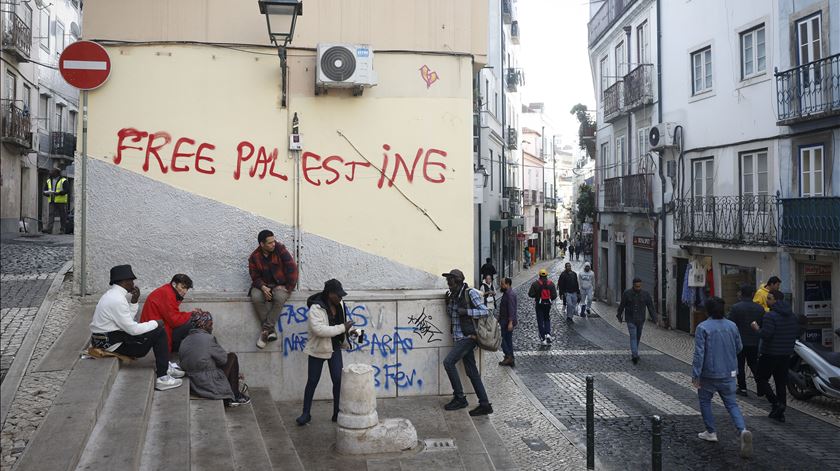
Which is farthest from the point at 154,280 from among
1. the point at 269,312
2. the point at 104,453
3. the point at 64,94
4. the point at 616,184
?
the point at 64,94

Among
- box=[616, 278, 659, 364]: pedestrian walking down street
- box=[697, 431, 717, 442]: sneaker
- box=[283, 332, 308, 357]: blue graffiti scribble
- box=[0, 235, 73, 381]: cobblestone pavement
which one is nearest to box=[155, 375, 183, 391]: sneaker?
box=[0, 235, 73, 381]: cobblestone pavement

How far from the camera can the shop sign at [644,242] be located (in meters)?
21.9

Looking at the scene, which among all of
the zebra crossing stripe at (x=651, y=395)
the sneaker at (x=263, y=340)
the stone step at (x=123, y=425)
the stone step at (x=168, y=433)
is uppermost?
the sneaker at (x=263, y=340)

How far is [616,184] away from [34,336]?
2124 centimetres

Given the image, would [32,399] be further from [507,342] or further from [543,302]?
[543,302]

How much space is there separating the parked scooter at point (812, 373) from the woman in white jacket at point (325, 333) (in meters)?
6.99

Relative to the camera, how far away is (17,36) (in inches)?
869

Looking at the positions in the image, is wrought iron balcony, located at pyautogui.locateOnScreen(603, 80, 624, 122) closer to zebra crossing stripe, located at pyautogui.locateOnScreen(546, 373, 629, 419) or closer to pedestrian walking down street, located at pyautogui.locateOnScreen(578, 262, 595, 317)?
pedestrian walking down street, located at pyautogui.locateOnScreen(578, 262, 595, 317)

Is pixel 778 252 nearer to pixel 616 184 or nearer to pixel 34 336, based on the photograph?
pixel 616 184

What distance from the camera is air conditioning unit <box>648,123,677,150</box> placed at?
1998 cm

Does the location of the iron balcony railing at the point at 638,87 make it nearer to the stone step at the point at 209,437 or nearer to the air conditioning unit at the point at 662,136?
the air conditioning unit at the point at 662,136

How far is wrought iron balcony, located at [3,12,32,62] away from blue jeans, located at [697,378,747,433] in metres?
21.0

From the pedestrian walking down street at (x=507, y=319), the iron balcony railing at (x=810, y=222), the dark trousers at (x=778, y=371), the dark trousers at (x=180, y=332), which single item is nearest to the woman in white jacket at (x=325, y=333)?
the dark trousers at (x=180, y=332)

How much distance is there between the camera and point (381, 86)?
29.4 ft
